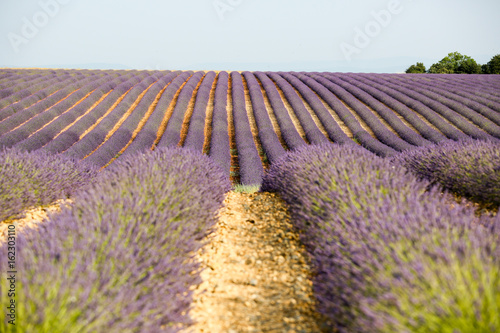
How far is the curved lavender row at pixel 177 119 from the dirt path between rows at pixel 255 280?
394cm

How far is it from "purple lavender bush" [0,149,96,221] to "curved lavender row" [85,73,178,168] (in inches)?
57.2

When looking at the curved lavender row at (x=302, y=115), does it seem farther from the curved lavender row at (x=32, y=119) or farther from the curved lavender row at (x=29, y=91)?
the curved lavender row at (x=29, y=91)

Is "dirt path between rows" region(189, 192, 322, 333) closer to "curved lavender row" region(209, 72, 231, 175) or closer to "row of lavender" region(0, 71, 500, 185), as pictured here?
"curved lavender row" region(209, 72, 231, 175)

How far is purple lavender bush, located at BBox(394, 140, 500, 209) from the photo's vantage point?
14.0 ft

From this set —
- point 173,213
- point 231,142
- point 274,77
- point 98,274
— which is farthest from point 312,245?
point 274,77

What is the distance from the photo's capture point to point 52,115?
1072 cm

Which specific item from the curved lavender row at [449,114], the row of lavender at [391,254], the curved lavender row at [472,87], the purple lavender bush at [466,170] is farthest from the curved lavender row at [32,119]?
the curved lavender row at [472,87]

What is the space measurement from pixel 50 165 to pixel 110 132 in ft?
17.1

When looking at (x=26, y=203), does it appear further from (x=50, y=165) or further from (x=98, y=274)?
(x=98, y=274)

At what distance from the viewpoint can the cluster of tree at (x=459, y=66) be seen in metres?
28.4

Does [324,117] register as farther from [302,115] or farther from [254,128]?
[254,128]

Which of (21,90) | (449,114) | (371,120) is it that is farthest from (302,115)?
(21,90)

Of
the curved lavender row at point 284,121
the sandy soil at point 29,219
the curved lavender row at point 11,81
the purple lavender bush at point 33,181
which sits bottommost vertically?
the sandy soil at point 29,219

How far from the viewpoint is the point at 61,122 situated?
10070 millimetres
